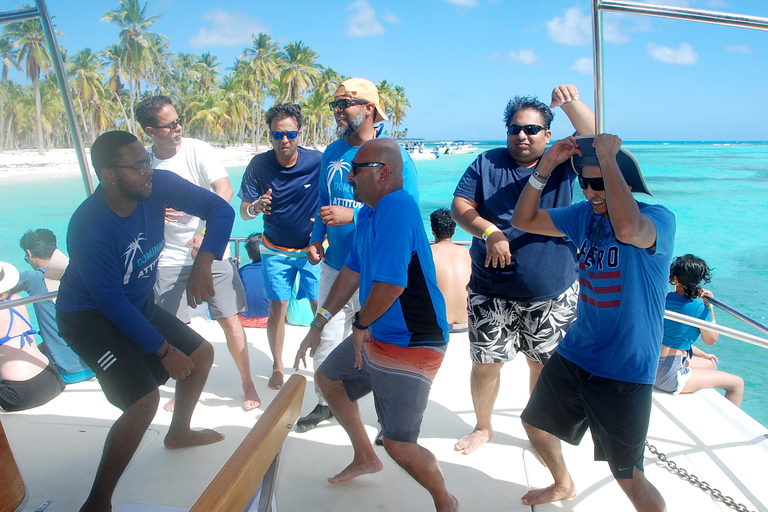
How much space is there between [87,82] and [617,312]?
60297 mm

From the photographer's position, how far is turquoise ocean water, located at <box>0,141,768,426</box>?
9.93 metres

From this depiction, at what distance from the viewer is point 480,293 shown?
2625 mm

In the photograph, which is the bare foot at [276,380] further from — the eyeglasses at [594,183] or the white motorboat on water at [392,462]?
the eyeglasses at [594,183]

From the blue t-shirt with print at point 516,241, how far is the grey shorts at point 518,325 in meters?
0.05

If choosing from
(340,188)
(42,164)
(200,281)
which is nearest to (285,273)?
(340,188)

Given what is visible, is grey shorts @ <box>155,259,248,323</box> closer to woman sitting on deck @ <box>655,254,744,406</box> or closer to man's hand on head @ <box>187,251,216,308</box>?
man's hand on head @ <box>187,251,216,308</box>

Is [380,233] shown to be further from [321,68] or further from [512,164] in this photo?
[321,68]

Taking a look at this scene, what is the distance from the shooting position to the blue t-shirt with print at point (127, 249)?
6.74 ft

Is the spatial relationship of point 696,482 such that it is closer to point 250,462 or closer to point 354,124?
point 250,462

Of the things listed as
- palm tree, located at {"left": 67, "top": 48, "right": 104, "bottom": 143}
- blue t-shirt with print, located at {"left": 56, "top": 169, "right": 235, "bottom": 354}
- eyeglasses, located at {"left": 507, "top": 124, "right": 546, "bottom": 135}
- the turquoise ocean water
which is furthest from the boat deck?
palm tree, located at {"left": 67, "top": 48, "right": 104, "bottom": 143}

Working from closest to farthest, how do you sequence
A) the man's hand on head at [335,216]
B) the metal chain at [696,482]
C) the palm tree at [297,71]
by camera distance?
the metal chain at [696,482], the man's hand on head at [335,216], the palm tree at [297,71]

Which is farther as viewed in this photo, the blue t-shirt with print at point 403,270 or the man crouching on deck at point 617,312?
the blue t-shirt with print at point 403,270

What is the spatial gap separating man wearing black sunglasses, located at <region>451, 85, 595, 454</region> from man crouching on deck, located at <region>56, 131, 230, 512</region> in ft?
4.25

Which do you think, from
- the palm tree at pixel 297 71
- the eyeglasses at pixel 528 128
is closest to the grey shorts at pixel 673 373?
the eyeglasses at pixel 528 128
